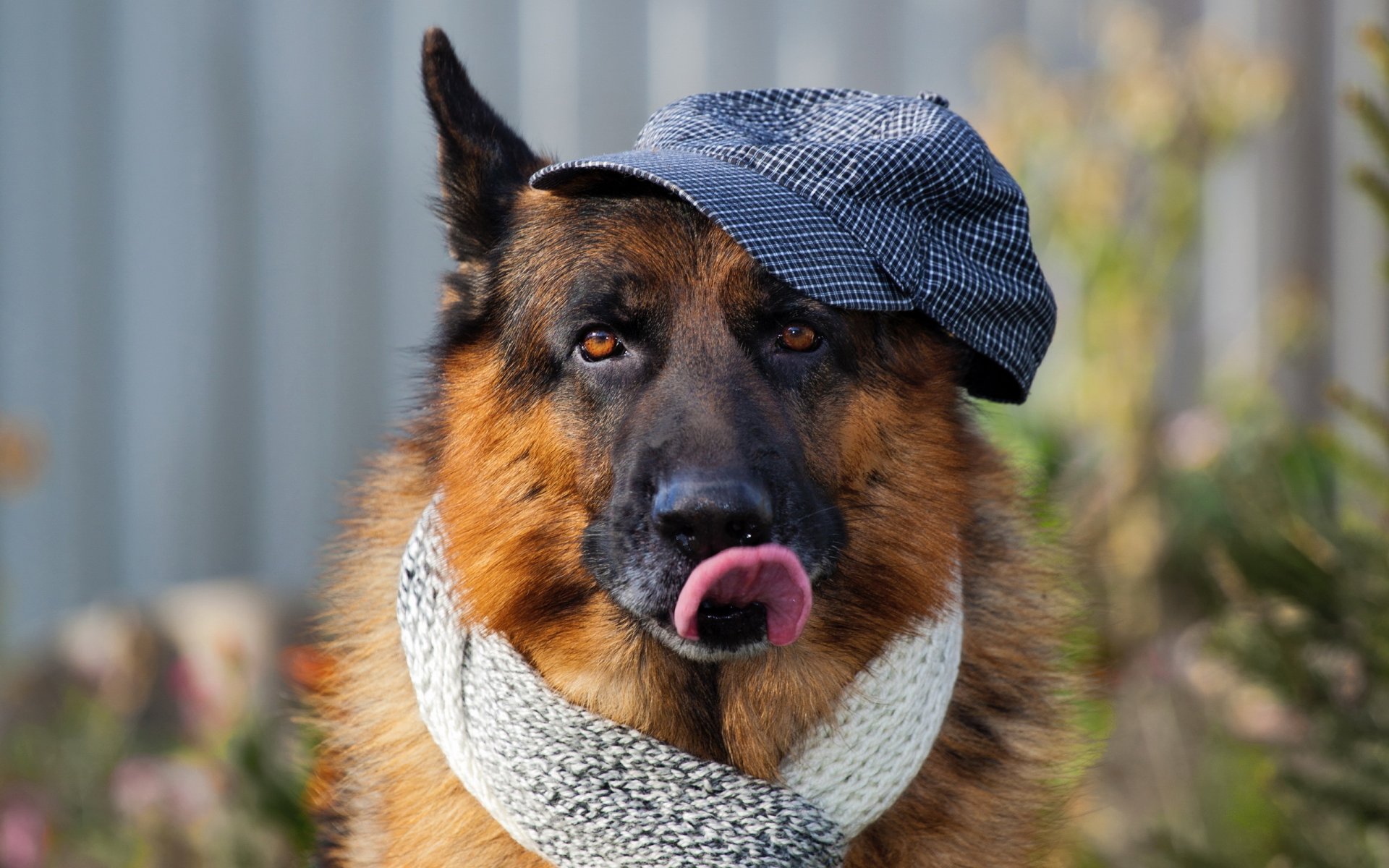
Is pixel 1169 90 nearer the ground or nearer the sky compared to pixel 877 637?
nearer the sky

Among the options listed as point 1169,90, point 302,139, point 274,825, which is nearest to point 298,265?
point 302,139

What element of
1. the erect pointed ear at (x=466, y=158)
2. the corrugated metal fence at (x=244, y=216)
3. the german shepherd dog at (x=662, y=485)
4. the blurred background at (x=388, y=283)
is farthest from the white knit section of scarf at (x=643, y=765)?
the corrugated metal fence at (x=244, y=216)

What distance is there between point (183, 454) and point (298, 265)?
→ 3.75ft

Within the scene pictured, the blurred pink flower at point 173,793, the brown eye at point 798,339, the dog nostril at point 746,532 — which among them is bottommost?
the blurred pink flower at point 173,793

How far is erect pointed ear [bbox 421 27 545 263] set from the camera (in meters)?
2.45

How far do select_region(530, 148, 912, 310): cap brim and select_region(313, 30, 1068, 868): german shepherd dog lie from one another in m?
0.13

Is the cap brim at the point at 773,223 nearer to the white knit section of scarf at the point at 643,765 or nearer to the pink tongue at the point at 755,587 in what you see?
the pink tongue at the point at 755,587

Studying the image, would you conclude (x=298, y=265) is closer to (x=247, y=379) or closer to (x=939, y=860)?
(x=247, y=379)

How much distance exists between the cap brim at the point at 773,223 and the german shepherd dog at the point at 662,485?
0.13 meters

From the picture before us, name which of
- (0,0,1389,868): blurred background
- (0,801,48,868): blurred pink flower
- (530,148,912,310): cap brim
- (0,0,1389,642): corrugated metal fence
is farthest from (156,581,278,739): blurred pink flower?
(530,148,912,310): cap brim

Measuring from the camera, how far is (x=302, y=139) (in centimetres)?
679

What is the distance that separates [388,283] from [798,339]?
5.05 meters

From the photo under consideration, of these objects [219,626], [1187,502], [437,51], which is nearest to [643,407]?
[437,51]

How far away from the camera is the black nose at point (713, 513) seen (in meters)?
2.08
